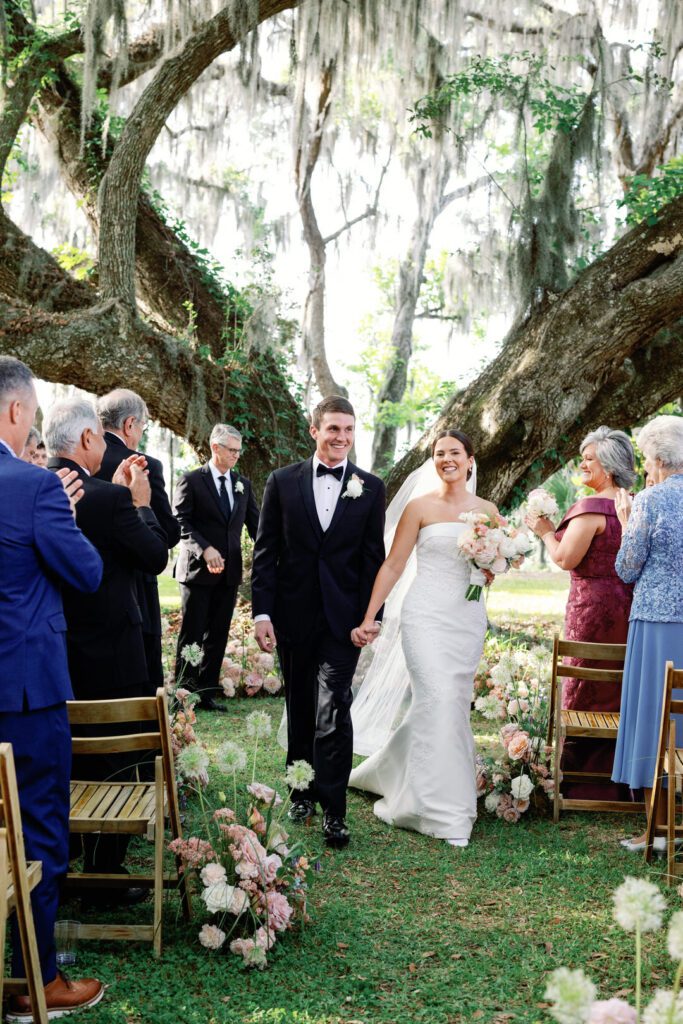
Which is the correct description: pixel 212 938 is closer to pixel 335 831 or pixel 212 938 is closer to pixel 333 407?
pixel 335 831

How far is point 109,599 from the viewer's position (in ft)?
13.2

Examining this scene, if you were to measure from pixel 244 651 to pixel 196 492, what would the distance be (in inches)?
66.9

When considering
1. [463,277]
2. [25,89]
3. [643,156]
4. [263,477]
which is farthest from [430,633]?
[463,277]

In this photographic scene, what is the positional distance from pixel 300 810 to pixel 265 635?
0.96 metres

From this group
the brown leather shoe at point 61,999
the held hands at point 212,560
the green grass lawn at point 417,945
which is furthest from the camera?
the held hands at point 212,560

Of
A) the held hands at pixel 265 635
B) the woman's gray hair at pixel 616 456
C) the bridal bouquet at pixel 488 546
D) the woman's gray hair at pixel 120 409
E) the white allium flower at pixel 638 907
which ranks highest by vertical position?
the woman's gray hair at pixel 120 409

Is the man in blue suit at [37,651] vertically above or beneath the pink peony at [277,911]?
above

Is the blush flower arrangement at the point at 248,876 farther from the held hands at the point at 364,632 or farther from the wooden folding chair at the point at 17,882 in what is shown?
the held hands at the point at 364,632

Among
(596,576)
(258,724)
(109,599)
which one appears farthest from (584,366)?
(258,724)

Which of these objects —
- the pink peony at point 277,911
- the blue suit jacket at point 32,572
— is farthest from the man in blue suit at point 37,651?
the pink peony at point 277,911

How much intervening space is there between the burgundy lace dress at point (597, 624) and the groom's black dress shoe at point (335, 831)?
56.5 inches

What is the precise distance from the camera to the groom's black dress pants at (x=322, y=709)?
4828 millimetres

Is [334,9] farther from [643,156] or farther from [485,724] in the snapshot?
[485,724]

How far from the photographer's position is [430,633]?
5.24 meters
